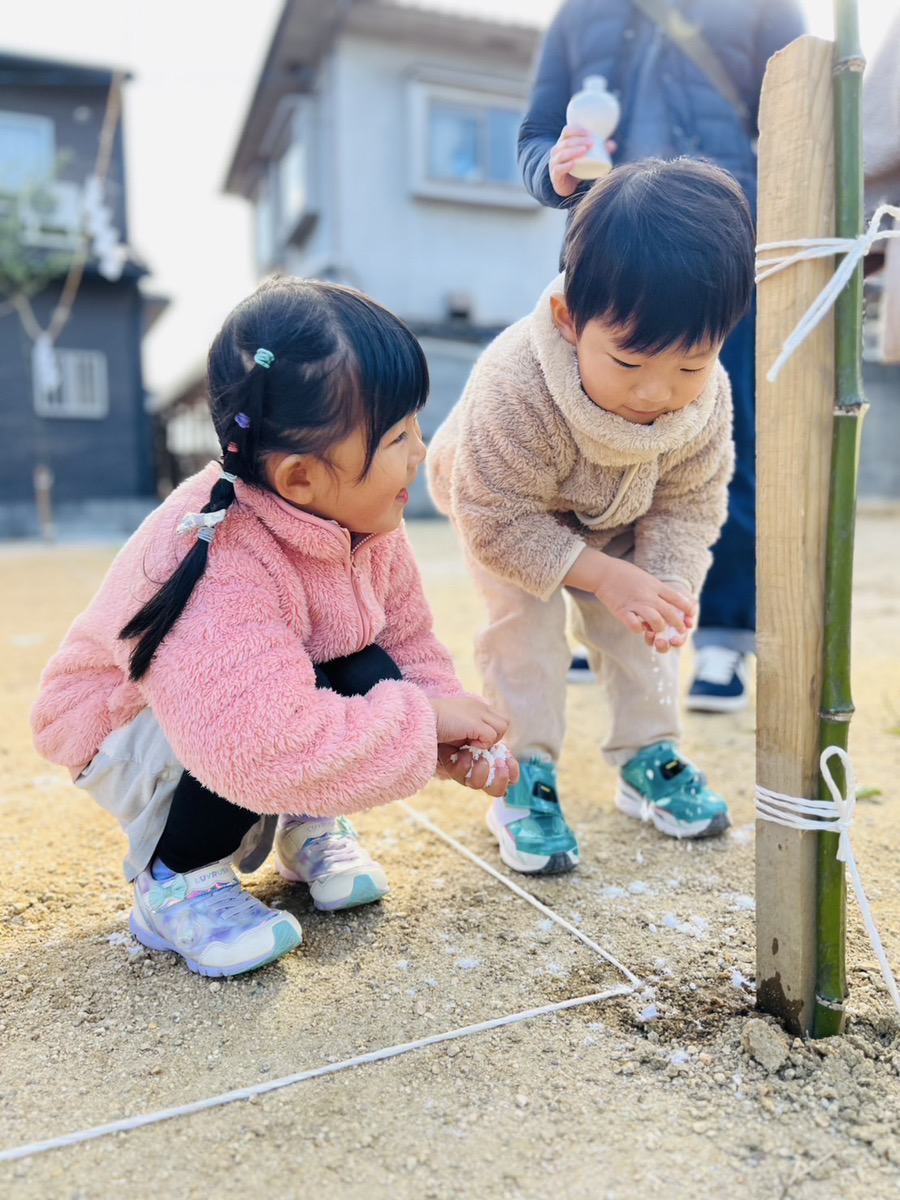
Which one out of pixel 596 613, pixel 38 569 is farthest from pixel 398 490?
pixel 38 569

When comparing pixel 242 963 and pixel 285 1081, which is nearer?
pixel 285 1081

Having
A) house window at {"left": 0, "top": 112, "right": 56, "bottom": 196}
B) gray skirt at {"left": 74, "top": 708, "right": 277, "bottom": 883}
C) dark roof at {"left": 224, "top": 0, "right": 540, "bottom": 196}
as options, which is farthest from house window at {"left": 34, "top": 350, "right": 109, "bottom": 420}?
gray skirt at {"left": 74, "top": 708, "right": 277, "bottom": 883}

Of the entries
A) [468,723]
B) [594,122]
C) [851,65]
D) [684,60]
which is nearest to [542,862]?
[468,723]

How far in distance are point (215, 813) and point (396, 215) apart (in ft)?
32.9

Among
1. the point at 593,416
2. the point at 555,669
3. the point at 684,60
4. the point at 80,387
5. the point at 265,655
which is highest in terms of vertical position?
the point at 80,387

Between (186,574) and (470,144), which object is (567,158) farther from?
(470,144)

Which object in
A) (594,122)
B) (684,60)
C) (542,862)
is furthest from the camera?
(684,60)

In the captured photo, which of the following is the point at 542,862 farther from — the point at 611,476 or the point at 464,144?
the point at 464,144

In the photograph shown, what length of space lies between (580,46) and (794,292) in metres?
1.24

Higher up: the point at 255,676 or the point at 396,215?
the point at 396,215

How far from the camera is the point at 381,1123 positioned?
3.01 ft

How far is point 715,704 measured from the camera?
2316 millimetres

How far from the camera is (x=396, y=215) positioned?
10.2 metres

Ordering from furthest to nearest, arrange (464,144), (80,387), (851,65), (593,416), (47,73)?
(80,387) < (47,73) < (464,144) < (593,416) < (851,65)
